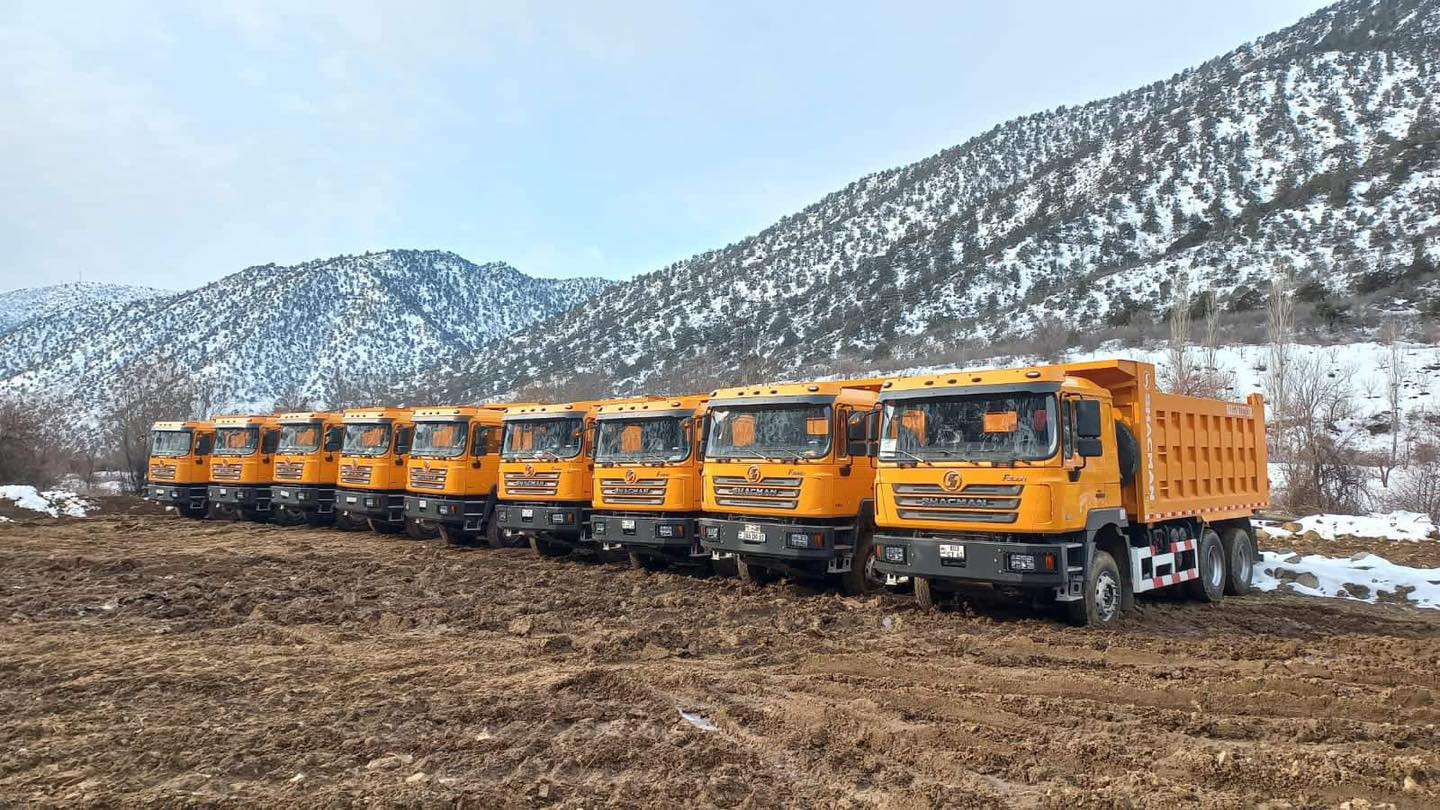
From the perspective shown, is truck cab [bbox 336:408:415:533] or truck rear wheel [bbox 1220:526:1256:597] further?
truck cab [bbox 336:408:415:533]

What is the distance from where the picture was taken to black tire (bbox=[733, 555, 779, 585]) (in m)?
12.0

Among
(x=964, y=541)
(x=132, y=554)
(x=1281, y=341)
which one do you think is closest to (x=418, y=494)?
(x=132, y=554)

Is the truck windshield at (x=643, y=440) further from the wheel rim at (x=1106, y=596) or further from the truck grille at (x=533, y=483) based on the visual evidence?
the wheel rim at (x=1106, y=596)

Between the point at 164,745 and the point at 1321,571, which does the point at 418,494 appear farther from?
the point at 1321,571

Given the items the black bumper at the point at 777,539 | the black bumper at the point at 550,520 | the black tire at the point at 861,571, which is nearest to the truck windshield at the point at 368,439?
the black bumper at the point at 550,520

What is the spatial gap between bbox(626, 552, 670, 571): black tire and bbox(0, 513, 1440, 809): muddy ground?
2565mm

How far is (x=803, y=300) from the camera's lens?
6950 centimetres

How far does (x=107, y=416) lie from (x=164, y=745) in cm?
4350

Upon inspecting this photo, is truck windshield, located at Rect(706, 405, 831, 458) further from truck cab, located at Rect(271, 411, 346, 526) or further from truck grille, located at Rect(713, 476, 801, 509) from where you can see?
truck cab, located at Rect(271, 411, 346, 526)

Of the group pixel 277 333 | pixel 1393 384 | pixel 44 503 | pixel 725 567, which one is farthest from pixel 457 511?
pixel 277 333

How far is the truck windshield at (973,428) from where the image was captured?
866 cm

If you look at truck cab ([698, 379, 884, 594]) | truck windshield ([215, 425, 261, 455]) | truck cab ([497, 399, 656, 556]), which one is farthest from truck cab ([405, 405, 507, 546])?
truck windshield ([215, 425, 261, 455])

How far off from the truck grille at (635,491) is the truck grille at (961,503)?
4392mm

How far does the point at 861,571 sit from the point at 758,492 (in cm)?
164
